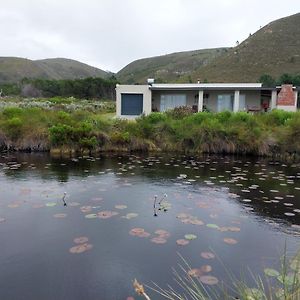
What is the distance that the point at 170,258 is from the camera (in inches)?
237

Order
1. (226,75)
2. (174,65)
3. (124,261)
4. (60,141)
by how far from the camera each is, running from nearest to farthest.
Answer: (124,261), (60,141), (226,75), (174,65)

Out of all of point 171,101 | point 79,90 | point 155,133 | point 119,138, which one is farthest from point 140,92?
point 79,90

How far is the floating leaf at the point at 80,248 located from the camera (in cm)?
616

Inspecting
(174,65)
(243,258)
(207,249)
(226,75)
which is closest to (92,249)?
(207,249)

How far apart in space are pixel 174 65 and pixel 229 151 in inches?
3749

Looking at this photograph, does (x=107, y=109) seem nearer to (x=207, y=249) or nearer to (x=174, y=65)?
(x=207, y=249)

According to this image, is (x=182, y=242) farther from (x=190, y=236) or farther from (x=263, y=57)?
(x=263, y=57)

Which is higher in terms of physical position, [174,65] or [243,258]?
[174,65]

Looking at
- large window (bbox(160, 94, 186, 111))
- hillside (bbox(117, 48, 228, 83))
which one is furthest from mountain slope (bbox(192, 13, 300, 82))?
large window (bbox(160, 94, 186, 111))

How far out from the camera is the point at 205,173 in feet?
43.3

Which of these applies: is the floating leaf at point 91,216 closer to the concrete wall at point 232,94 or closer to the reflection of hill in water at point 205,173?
the reflection of hill in water at point 205,173

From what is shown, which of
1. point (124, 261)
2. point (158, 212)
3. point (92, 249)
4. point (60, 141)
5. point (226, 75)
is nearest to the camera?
point (124, 261)

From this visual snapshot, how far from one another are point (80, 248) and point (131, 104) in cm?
2186

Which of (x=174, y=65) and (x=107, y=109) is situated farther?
(x=174, y=65)
